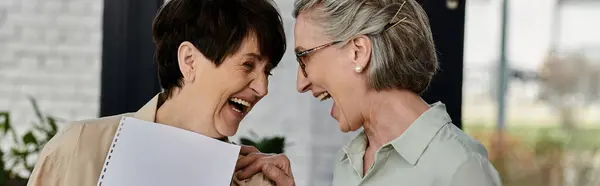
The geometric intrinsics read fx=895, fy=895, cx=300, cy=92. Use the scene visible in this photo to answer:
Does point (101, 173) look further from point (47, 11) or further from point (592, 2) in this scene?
point (592, 2)

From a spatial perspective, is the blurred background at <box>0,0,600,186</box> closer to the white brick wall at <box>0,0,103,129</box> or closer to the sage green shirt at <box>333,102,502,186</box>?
the white brick wall at <box>0,0,103,129</box>

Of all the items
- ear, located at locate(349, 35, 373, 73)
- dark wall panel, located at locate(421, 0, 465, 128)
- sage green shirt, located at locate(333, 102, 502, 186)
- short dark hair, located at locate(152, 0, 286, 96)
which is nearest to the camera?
sage green shirt, located at locate(333, 102, 502, 186)

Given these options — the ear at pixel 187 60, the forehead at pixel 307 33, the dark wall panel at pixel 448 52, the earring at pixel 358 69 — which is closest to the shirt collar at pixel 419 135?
the earring at pixel 358 69

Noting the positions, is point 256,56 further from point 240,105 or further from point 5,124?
point 5,124

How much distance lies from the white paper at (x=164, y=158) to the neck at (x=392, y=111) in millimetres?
301

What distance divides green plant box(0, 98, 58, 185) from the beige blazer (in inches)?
55.3

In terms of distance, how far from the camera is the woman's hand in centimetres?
193

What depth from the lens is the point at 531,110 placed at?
3.54 m

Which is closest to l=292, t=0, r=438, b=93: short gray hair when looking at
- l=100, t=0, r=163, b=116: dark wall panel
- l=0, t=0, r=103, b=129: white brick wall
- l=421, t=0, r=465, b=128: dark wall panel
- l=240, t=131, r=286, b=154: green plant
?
l=240, t=131, r=286, b=154: green plant

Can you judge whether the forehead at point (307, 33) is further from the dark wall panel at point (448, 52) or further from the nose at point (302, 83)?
the dark wall panel at point (448, 52)

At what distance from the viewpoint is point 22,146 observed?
11.2 feet

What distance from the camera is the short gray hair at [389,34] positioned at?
180 cm

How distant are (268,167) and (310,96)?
1516 millimetres

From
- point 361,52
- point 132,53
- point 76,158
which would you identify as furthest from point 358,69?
point 132,53
